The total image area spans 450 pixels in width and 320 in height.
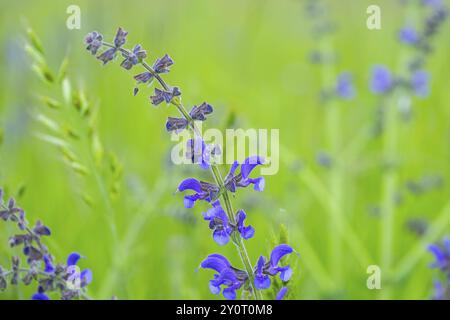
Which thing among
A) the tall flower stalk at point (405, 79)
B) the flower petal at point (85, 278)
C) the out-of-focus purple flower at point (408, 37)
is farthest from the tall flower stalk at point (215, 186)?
the out-of-focus purple flower at point (408, 37)

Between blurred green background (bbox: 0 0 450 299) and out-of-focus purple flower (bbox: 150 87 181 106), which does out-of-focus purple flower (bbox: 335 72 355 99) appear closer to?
blurred green background (bbox: 0 0 450 299)

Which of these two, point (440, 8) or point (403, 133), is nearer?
point (440, 8)

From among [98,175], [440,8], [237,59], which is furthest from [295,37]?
[98,175]

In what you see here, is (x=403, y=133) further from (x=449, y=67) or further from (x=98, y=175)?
(x=98, y=175)

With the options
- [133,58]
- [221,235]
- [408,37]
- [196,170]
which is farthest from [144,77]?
[408,37]

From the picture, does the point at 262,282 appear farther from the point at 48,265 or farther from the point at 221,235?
the point at 48,265
